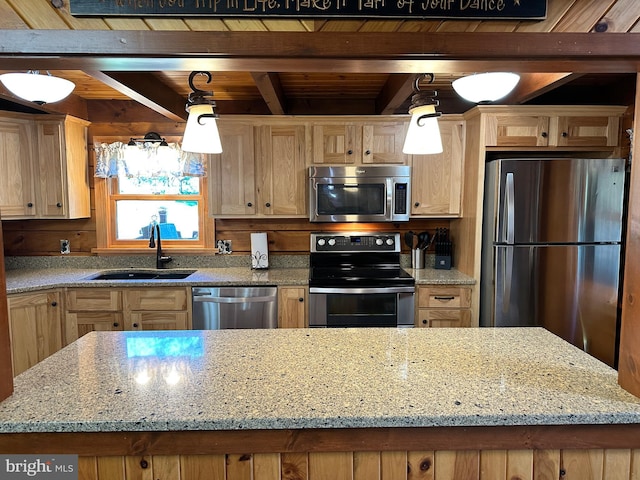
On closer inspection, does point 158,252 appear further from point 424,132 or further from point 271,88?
point 424,132

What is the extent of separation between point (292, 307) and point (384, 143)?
1474mm

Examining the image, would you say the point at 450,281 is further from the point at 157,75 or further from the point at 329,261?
the point at 157,75

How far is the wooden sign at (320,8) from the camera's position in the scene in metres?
1.02

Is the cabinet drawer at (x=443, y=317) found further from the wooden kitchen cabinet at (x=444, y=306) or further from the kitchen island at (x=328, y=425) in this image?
the kitchen island at (x=328, y=425)

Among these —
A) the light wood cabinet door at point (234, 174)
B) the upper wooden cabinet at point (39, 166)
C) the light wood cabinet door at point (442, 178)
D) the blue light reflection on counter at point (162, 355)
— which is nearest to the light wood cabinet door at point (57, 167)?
the upper wooden cabinet at point (39, 166)

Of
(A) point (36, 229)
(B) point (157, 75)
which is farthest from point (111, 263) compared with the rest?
(B) point (157, 75)

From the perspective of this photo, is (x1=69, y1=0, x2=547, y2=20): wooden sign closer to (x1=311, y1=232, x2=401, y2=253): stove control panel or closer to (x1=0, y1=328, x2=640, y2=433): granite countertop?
(x1=0, y1=328, x2=640, y2=433): granite countertop

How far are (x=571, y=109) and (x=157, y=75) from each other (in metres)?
2.90

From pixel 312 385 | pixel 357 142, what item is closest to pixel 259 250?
pixel 357 142

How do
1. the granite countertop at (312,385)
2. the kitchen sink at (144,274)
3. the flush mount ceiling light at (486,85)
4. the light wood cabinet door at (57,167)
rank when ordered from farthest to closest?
the kitchen sink at (144,274), the light wood cabinet door at (57,167), the flush mount ceiling light at (486,85), the granite countertop at (312,385)

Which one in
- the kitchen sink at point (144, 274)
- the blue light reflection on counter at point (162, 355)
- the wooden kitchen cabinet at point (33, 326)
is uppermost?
the kitchen sink at point (144, 274)

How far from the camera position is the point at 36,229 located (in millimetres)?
3232

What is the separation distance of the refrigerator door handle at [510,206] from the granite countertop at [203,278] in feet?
1.47

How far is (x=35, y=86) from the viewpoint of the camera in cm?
155
